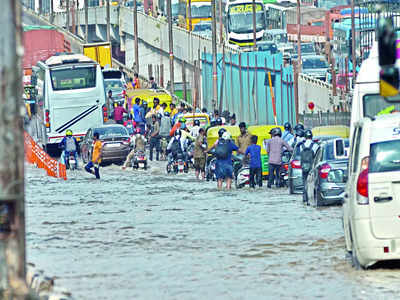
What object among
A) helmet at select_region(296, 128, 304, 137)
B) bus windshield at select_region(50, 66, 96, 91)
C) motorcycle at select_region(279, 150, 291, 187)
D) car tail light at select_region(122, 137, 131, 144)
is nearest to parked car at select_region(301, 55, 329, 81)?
bus windshield at select_region(50, 66, 96, 91)

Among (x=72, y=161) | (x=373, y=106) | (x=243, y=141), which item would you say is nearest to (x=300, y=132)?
(x=243, y=141)

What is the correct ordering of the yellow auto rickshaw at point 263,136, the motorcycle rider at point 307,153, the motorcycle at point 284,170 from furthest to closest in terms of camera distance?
the yellow auto rickshaw at point 263,136 < the motorcycle at point 284,170 < the motorcycle rider at point 307,153

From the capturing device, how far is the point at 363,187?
1323 centimetres

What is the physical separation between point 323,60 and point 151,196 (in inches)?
1476

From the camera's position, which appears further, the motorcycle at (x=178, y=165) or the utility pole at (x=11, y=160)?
the motorcycle at (x=178, y=165)

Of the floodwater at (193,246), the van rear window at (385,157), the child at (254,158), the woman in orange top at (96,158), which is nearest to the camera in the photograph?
the van rear window at (385,157)

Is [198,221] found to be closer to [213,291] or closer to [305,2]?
[213,291]

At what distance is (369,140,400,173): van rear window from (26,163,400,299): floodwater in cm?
115

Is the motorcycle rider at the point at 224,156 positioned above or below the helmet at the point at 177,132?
above

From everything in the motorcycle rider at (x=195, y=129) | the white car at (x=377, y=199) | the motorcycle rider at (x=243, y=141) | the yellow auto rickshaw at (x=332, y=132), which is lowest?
the motorcycle rider at (x=195, y=129)

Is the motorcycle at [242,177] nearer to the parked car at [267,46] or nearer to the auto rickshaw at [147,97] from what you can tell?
the auto rickshaw at [147,97]

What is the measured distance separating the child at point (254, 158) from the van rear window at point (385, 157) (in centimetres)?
1354

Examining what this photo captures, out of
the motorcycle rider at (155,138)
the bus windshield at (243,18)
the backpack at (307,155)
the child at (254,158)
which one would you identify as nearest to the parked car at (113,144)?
the motorcycle rider at (155,138)

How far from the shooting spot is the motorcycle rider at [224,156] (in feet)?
87.7
